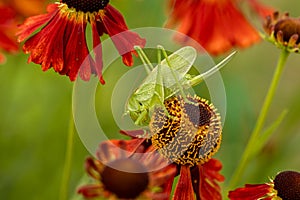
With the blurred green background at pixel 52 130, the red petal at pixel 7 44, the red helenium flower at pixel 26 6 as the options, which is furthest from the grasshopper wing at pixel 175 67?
the red helenium flower at pixel 26 6

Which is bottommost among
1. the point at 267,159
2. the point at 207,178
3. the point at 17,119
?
the point at 267,159

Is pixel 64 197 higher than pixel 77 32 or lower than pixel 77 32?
lower

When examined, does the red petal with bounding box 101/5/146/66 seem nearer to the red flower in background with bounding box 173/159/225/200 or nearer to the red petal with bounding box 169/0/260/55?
the red flower in background with bounding box 173/159/225/200

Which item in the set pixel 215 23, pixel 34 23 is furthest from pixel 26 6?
pixel 34 23

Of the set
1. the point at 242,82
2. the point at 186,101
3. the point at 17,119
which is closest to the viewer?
the point at 186,101

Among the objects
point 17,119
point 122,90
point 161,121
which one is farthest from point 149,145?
point 17,119

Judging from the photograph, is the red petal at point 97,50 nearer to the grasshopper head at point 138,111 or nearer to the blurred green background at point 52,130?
the grasshopper head at point 138,111

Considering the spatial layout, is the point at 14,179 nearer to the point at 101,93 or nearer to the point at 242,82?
the point at 101,93

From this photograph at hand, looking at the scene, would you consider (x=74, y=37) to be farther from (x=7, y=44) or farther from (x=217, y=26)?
(x=217, y=26)
